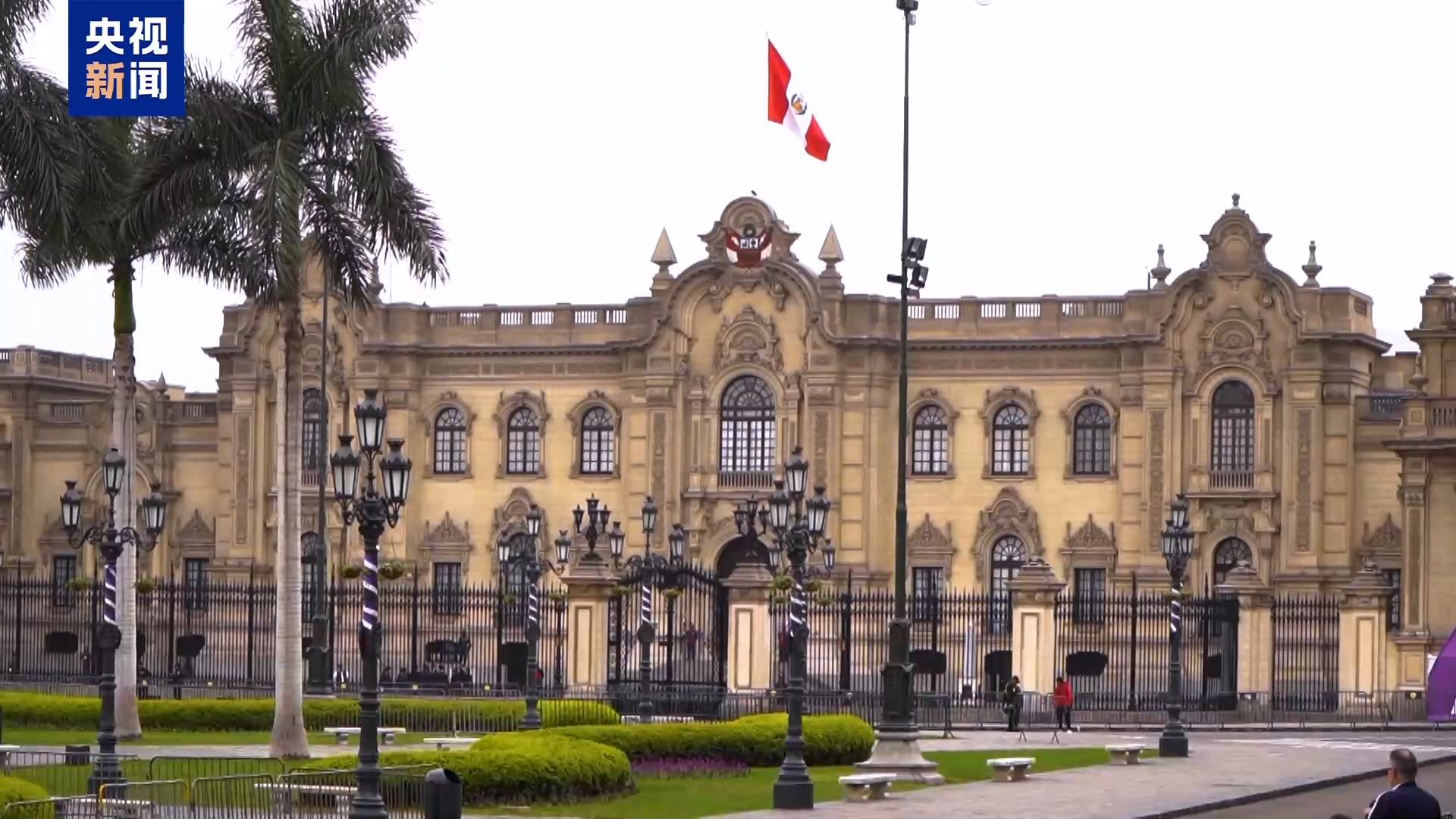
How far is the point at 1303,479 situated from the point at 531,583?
23.8 metres

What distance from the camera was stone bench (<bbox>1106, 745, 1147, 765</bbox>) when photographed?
4016cm

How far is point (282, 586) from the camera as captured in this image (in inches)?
1505

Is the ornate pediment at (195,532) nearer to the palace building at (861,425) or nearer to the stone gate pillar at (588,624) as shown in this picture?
the palace building at (861,425)

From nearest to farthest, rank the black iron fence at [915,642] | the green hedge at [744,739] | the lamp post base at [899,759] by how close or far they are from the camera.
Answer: the lamp post base at [899,759], the green hedge at [744,739], the black iron fence at [915,642]

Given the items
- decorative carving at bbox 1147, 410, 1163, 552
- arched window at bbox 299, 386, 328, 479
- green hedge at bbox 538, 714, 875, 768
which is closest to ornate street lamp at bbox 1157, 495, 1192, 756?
green hedge at bbox 538, 714, 875, 768

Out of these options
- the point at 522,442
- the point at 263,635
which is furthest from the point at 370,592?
the point at 522,442

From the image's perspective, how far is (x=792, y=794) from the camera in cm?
3167

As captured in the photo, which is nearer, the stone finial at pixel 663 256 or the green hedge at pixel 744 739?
the green hedge at pixel 744 739

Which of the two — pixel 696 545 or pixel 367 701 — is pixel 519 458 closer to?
pixel 696 545

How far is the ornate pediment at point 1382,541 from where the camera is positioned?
2589 inches

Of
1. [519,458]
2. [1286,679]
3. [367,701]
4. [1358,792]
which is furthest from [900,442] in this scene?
[519,458]

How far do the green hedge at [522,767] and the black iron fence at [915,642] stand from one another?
18788mm

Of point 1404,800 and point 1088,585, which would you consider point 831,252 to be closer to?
point 1088,585

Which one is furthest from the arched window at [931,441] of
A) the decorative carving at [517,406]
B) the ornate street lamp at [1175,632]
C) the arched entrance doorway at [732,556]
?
the ornate street lamp at [1175,632]
